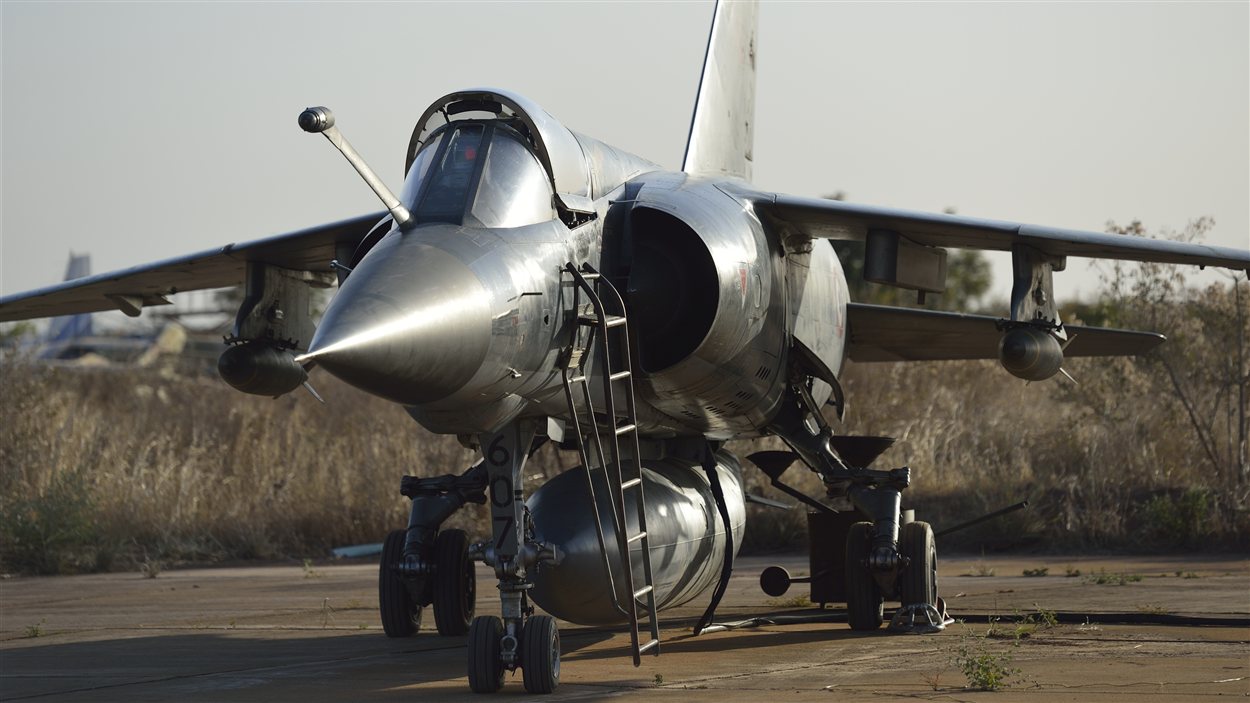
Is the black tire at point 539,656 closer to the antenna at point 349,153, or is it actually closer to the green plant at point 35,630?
the antenna at point 349,153

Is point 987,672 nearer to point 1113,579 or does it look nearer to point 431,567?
point 431,567

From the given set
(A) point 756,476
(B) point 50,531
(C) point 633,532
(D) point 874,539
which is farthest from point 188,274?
(A) point 756,476

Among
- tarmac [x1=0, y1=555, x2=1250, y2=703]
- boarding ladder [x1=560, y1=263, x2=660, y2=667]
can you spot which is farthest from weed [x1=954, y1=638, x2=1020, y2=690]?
boarding ladder [x1=560, y1=263, x2=660, y2=667]

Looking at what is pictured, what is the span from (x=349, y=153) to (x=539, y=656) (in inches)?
110

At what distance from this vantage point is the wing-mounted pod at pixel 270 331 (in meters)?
9.97

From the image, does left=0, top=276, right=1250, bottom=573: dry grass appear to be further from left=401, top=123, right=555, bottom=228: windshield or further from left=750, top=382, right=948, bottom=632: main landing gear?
left=401, top=123, right=555, bottom=228: windshield

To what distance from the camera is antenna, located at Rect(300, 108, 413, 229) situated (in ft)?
21.4

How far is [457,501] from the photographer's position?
10.9 m

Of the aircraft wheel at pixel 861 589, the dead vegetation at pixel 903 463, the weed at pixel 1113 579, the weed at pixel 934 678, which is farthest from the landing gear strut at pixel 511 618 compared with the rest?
the dead vegetation at pixel 903 463

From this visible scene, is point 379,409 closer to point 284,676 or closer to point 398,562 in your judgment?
point 398,562

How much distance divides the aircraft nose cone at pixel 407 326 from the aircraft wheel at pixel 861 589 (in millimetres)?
4632

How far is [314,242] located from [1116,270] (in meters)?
13.5

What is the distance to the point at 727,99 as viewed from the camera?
1291cm

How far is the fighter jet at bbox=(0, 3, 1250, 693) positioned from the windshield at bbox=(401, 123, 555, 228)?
0.02 metres
